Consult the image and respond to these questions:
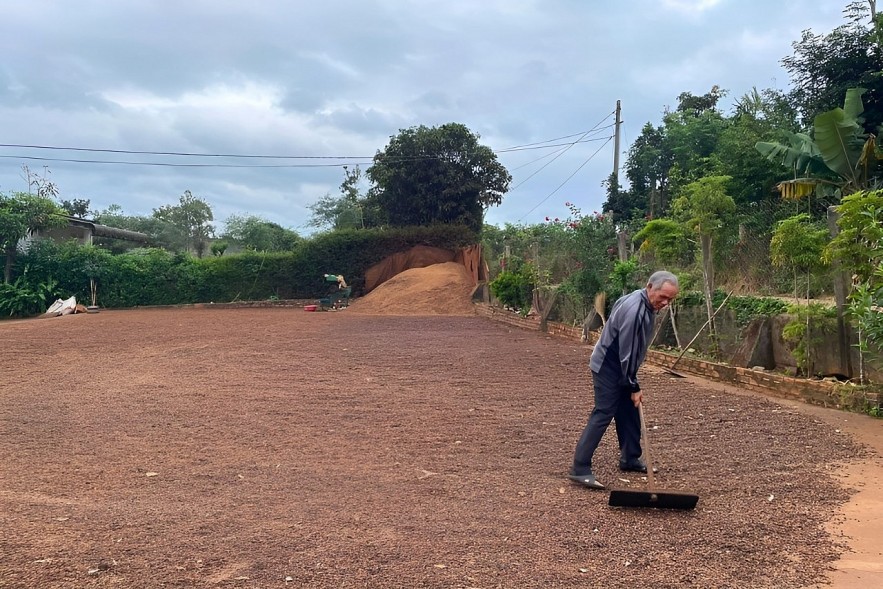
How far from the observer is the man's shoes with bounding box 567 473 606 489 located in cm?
437

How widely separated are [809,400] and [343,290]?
20.6m

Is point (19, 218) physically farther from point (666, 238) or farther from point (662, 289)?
point (662, 289)

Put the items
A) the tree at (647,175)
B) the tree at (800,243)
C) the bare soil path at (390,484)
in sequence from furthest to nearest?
the tree at (647,175) < the tree at (800,243) < the bare soil path at (390,484)

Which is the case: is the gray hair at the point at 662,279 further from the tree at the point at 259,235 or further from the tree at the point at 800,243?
the tree at the point at 259,235

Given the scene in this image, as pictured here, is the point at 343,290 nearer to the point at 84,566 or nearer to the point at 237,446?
the point at 237,446

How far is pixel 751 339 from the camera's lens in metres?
8.38

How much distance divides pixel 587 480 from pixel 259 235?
41.2 metres

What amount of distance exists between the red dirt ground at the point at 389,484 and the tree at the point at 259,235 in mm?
31986

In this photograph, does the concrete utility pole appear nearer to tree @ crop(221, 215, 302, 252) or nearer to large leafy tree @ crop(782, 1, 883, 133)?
large leafy tree @ crop(782, 1, 883, 133)

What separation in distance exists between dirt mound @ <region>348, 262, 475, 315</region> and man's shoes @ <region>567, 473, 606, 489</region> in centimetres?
1721

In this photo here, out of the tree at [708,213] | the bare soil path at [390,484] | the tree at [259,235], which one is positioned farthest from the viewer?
the tree at [259,235]

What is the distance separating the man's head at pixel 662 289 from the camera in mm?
4438

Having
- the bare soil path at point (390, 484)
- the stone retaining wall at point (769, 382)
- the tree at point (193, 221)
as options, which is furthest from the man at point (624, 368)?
the tree at point (193, 221)

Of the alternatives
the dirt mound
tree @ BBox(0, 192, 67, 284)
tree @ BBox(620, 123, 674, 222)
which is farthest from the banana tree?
tree @ BBox(0, 192, 67, 284)
